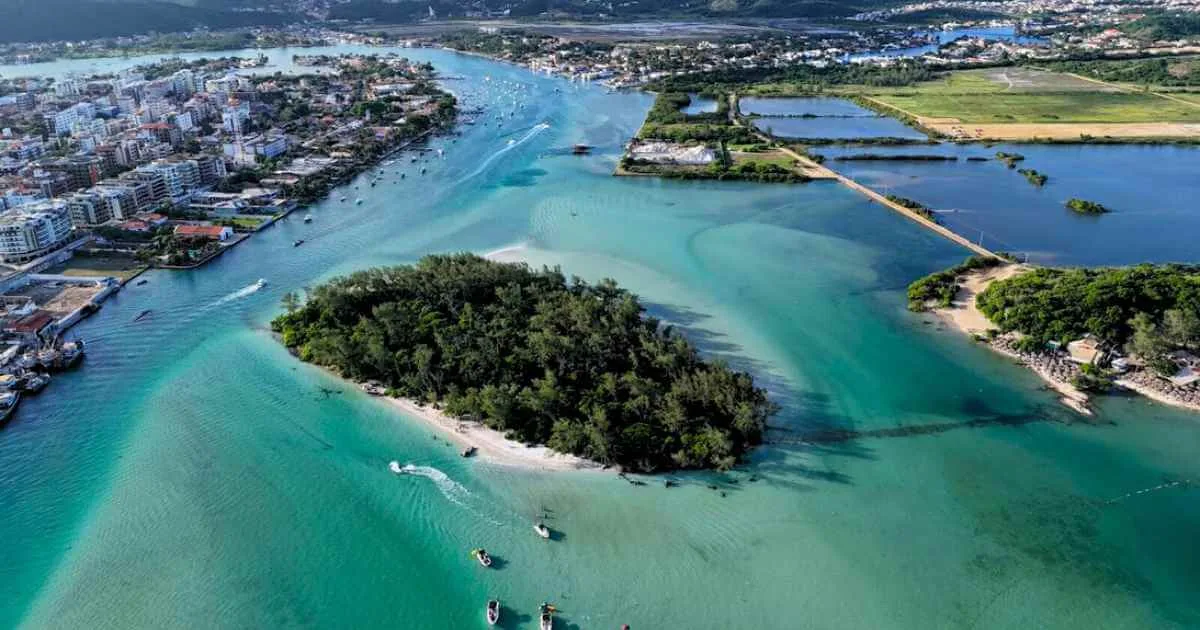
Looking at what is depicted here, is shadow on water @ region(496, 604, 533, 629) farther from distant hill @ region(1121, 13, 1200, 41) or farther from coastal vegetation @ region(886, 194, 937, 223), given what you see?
distant hill @ region(1121, 13, 1200, 41)

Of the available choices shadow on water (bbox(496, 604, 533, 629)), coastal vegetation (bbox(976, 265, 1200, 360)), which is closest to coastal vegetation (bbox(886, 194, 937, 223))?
coastal vegetation (bbox(976, 265, 1200, 360))

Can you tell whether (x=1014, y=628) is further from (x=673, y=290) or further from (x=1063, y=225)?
(x=1063, y=225)

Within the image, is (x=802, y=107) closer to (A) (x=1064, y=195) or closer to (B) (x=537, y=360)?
(A) (x=1064, y=195)

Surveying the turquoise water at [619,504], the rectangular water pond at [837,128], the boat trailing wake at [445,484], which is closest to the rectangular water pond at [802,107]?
the rectangular water pond at [837,128]

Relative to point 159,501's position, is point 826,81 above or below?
above

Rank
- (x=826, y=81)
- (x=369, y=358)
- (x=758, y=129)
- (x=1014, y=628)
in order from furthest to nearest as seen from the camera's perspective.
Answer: (x=826, y=81) < (x=758, y=129) < (x=369, y=358) < (x=1014, y=628)

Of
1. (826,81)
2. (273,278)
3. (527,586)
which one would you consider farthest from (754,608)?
(826,81)
